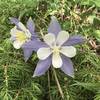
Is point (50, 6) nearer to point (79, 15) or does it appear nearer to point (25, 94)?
point (79, 15)

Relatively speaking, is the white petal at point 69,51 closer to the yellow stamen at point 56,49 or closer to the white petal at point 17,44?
the yellow stamen at point 56,49

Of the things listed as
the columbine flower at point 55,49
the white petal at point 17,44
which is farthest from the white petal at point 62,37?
the white petal at point 17,44

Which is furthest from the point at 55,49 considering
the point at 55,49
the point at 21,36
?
the point at 21,36

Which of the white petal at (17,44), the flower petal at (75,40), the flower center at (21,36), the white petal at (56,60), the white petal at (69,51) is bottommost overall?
the white petal at (56,60)

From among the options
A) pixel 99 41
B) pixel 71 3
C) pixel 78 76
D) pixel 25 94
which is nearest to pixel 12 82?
pixel 25 94

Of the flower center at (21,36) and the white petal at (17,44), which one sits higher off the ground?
the flower center at (21,36)

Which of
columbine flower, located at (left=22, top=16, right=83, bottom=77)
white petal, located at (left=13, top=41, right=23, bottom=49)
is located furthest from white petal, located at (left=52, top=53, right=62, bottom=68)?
white petal, located at (left=13, top=41, right=23, bottom=49)

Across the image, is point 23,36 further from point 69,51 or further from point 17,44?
point 69,51
